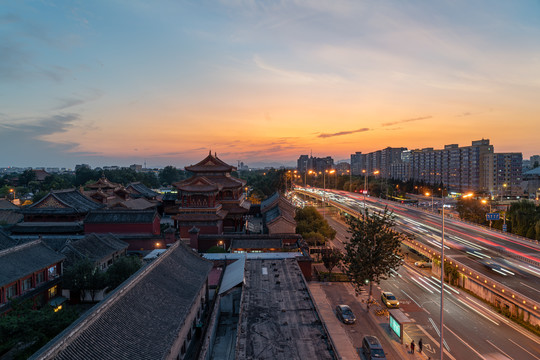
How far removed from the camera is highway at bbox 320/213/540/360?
70.3 feet

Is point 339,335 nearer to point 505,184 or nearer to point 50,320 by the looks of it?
point 50,320

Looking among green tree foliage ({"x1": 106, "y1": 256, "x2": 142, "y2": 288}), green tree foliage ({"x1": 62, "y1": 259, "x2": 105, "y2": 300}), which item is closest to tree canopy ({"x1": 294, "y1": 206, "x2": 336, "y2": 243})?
green tree foliage ({"x1": 106, "y1": 256, "x2": 142, "y2": 288})

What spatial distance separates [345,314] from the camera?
1013 inches

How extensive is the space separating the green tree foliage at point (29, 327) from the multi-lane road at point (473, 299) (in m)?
25.0

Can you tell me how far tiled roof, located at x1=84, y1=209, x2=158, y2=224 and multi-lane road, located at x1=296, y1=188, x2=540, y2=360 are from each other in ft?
106

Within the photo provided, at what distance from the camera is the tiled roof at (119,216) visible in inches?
1654

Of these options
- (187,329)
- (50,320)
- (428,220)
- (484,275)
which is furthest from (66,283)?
(428,220)

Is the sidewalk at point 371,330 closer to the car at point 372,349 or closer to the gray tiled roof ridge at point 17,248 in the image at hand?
the car at point 372,349

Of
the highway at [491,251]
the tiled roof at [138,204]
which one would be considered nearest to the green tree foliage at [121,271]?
the highway at [491,251]

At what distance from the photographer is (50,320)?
18016mm

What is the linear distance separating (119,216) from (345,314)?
3343 centimetres

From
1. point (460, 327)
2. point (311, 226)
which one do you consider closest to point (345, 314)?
point (460, 327)

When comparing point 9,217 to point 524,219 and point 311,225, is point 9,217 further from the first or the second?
point 524,219

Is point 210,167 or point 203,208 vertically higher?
point 210,167
